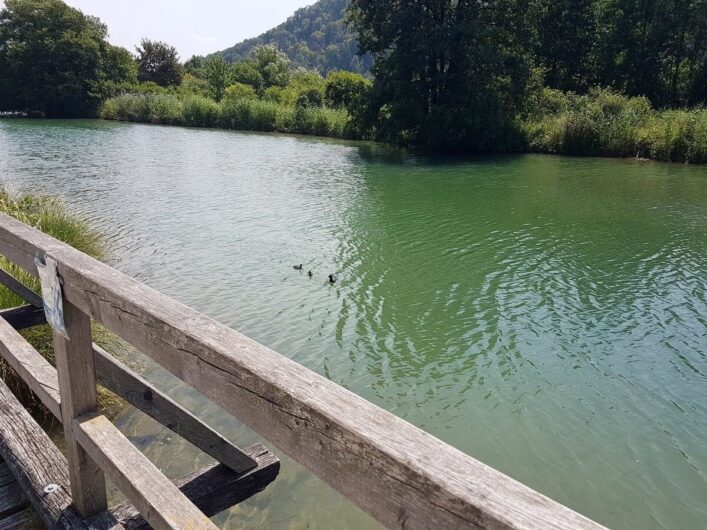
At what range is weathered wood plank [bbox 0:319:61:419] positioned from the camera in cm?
240

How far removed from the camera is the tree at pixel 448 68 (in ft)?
86.6

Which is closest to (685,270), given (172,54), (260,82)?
(260,82)

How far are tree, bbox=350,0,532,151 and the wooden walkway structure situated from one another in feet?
84.5

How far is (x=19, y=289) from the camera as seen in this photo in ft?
13.7

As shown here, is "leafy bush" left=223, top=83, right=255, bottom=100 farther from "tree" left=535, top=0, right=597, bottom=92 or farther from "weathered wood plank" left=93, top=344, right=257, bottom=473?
"weathered wood plank" left=93, top=344, right=257, bottom=473

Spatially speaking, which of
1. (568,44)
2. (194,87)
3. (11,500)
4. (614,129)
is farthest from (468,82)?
(194,87)

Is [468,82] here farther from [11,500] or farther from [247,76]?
[247,76]

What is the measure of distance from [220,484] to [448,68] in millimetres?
27895

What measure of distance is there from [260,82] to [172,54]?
1598 centimetres

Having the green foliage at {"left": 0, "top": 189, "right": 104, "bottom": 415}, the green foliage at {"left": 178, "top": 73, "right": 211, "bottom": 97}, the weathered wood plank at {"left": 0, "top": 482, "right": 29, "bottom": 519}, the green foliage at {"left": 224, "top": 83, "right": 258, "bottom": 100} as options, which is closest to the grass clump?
the green foliage at {"left": 0, "top": 189, "right": 104, "bottom": 415}

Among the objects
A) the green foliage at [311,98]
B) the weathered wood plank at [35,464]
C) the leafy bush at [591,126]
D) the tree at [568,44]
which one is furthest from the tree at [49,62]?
the weathered wood plank at [35,464]

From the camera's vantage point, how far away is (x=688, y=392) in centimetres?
599

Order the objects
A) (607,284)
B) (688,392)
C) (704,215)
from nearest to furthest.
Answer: (688,392) → (607,284) → (704,215)

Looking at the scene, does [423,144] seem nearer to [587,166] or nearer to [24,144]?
[587,166]
